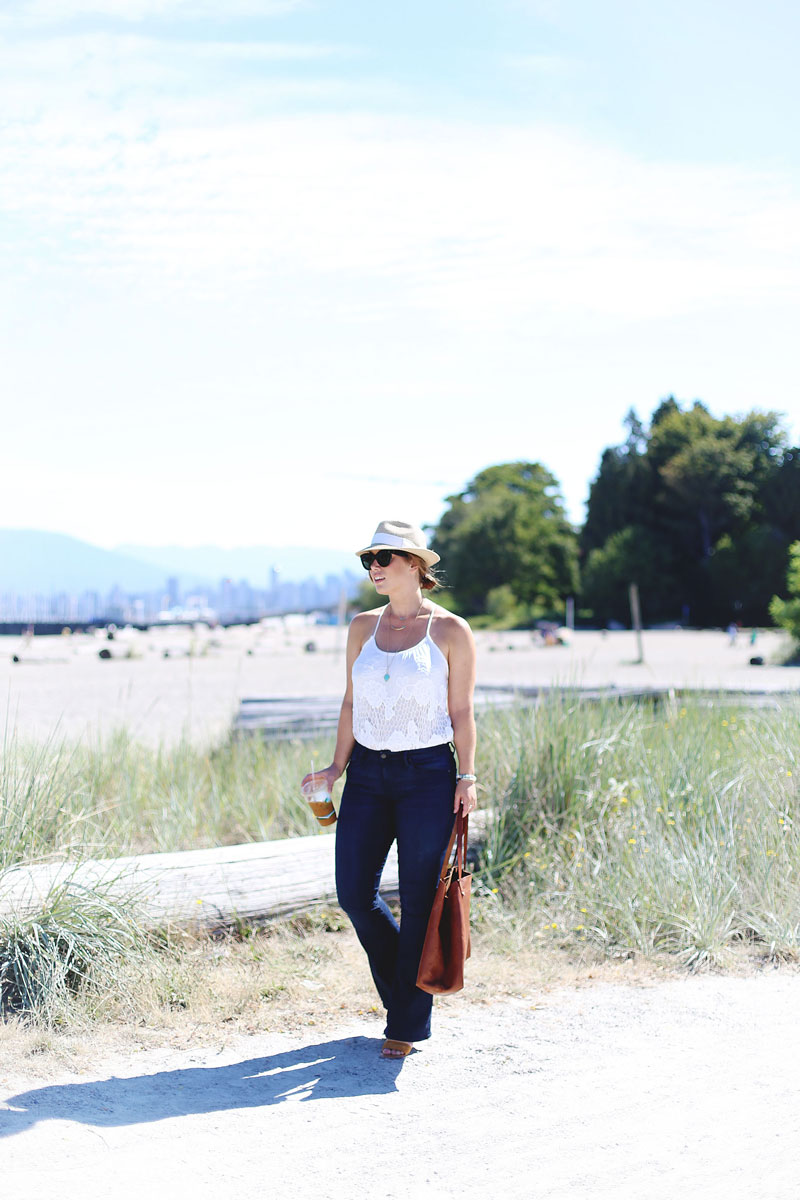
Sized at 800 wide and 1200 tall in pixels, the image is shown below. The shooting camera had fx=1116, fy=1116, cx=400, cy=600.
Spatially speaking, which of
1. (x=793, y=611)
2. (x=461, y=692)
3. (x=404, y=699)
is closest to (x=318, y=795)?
(x=404, y=699)

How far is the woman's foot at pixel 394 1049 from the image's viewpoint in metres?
3.71

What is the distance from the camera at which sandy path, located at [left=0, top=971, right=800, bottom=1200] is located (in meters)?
2.81

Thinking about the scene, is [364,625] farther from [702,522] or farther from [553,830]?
[702,522]

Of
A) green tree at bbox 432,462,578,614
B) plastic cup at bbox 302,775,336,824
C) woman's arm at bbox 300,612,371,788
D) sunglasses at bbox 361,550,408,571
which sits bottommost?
plastic cup at bbox 302,775,336,824

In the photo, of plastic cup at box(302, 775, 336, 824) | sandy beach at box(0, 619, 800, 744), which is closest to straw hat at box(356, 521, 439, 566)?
Answer: plastic cup at box(302, 775, 336, 824)

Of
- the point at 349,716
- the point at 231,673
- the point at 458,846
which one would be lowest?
the point at 231,673

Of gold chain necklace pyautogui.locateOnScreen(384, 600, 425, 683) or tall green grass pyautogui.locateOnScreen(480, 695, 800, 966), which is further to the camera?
tall green grass pyautogui.locateOnScreen(480, 695, 800, 966)

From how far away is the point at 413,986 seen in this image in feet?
12.1

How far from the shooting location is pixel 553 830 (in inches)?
221

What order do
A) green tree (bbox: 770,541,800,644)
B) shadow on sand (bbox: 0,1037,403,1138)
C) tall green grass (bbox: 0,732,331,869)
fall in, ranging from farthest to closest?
green tree (bbox: 770,541,800,644) < tall green grass (bbox: 0,732,331,869) < shadow on sand (bbox: 0,1037,403,1138)

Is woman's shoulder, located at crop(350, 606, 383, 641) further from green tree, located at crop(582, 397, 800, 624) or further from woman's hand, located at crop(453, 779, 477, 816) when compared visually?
green tree, located at crop(582, 397, 800, 624)

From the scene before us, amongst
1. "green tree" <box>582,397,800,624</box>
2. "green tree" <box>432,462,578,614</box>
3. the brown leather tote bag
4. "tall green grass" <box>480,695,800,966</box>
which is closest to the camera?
the brown leather tote bag

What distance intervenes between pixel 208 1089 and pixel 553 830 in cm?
261

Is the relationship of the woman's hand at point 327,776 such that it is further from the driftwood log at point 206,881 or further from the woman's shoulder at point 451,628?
the driftwood log at point 206,881
